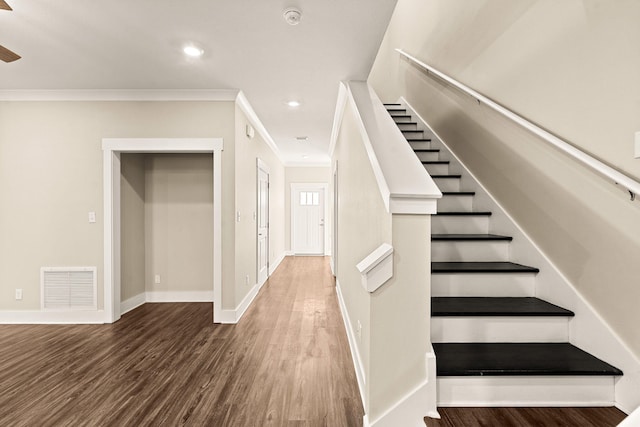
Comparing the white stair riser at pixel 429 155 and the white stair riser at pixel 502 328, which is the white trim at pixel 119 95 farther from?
the white stair riser at pixel 502 328

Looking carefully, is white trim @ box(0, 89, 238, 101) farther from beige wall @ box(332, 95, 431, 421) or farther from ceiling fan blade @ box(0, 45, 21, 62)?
beige wall @ box(332, 95, 431, 421)

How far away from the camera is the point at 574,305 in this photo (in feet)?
5.47

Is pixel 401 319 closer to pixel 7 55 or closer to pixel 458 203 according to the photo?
pixel 458 203

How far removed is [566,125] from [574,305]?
3.16 feet

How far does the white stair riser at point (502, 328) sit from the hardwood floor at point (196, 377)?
346 millimetres

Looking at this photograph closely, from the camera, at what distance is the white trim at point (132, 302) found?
388 centimetres

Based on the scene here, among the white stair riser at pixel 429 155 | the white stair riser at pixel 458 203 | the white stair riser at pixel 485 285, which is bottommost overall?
the white stair riser at pixel 485 285

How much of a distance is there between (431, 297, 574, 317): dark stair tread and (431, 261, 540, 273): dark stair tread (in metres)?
0.17

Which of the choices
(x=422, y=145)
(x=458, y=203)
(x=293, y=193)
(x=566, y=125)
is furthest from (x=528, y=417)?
(x=293, y=193)

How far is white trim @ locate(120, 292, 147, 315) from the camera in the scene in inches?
153

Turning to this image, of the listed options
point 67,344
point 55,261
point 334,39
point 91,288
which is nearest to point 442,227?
point 334,39

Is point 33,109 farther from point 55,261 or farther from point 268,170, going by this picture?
point 268,170

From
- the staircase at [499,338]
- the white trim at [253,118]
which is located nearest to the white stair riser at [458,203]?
the staircase at [499,338]

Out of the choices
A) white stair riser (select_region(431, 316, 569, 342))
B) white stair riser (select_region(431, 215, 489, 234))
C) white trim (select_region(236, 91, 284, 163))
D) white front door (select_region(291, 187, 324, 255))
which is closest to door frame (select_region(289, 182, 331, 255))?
white front door (select_region(291, 187, 324, 255))
